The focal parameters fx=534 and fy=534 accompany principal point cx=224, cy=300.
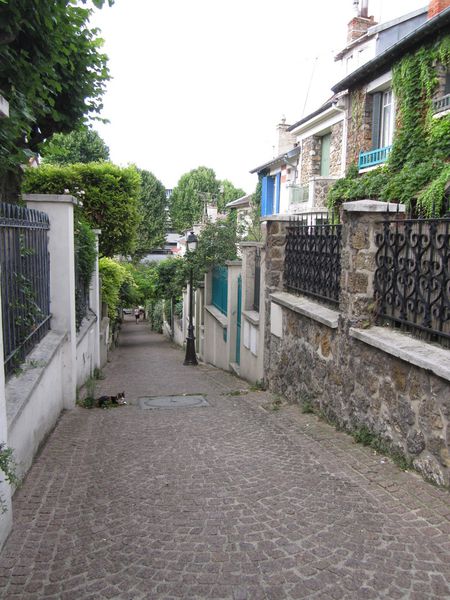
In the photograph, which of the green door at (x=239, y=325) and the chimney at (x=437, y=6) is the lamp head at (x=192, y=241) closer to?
the green door at (x=239, y=325)

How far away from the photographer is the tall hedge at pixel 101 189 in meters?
15.3

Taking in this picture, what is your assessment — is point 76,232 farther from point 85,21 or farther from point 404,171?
point 404,171

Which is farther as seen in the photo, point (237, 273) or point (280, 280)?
point (237, 273)

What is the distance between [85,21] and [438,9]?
1118 centimetres

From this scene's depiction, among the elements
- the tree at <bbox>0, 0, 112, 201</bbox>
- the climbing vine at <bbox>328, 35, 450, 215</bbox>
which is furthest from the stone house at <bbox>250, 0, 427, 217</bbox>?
the tree at <bbox>0, 0, 112, 201</bbox>

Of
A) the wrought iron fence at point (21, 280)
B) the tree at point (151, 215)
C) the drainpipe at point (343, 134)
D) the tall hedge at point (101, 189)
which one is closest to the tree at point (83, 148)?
the tree at point (151, 215)

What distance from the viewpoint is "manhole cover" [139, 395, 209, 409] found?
8219 millimetres

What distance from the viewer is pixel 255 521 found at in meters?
3.48

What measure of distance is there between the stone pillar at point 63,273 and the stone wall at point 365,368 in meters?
3.03

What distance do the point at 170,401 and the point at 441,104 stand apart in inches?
376

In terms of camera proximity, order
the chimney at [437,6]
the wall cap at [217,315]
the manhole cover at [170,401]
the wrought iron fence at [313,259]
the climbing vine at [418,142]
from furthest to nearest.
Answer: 1. the chimney at [437,6]
2. the wall cap at [217,315]
3. the climbing vine at [418,142]
4. the manhole cover at [170,401]
5. the wrought iron fence at [313,259]

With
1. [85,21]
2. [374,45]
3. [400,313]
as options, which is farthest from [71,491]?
[374,45]

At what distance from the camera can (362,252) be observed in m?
5.37

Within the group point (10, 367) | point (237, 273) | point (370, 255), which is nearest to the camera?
point (10, 367)
